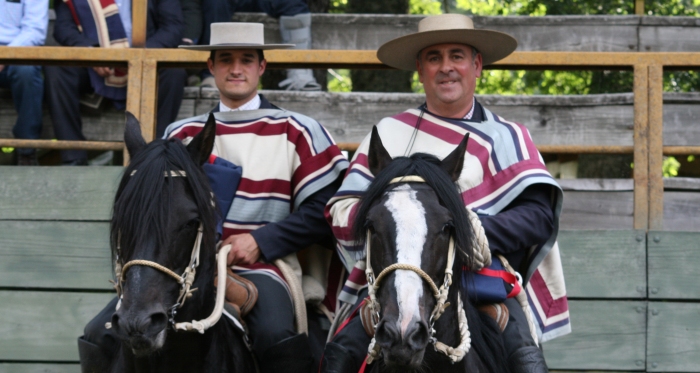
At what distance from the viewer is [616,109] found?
253 inches

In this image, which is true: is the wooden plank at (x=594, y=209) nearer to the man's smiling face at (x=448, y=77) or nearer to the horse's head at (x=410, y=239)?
the man's smiling face at (x=448, y=77)

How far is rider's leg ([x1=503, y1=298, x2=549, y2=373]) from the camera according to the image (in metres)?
3.82

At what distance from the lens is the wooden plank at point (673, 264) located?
197 inches

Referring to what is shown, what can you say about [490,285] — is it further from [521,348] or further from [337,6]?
[337,6]

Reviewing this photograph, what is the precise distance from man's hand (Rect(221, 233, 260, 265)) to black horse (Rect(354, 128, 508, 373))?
3.51 ft

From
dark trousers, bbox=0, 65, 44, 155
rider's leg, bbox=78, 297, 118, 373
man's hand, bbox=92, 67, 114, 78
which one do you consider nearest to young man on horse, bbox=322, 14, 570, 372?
rider's leg, bbox=78, 297, 118, 373

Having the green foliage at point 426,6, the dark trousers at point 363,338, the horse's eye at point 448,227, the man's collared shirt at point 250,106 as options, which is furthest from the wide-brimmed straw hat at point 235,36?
the green foliage at point 426,6

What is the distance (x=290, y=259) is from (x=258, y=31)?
1.22 metres

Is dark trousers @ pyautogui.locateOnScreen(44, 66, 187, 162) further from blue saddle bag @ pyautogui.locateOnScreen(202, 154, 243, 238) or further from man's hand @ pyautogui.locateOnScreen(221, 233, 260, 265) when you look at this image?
man's hand @ pyautogui.locateOnScreen(221, 233, 260, 265)

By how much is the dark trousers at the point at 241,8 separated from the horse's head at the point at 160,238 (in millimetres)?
3218

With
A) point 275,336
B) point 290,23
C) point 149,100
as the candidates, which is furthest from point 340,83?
point 275,336

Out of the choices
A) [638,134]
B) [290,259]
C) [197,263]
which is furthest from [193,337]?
[638,134]

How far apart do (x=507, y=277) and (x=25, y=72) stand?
3.60m

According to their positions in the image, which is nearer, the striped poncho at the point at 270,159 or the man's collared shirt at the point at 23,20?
the striped poncho at the point at 270,159
